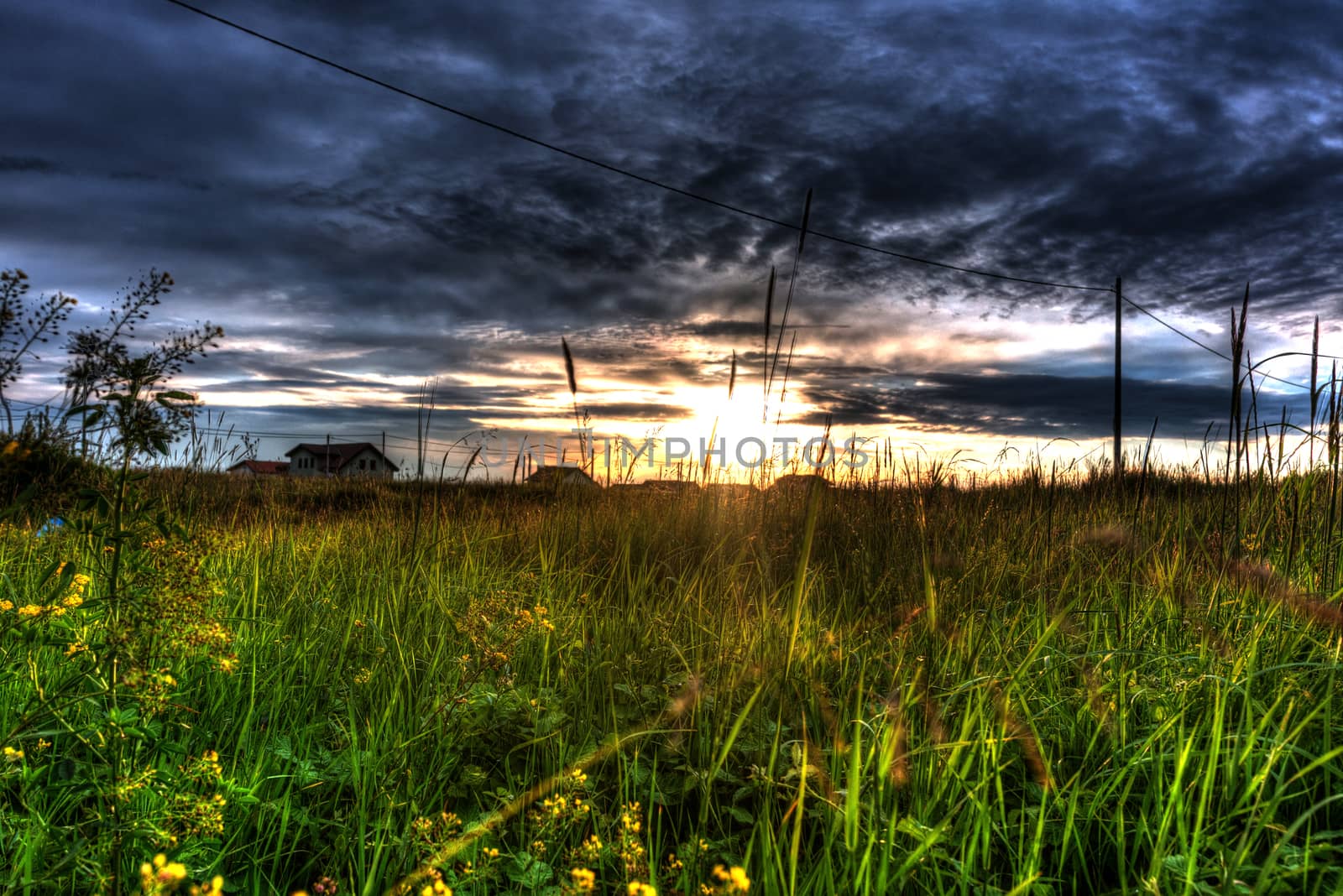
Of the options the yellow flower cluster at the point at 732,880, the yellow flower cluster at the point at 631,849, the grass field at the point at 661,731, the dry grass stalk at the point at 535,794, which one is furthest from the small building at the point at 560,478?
the yellow flower cluster at the point at 732,880

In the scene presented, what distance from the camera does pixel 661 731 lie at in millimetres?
1714

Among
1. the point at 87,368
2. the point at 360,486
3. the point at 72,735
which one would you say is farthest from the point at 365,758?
the point at 360,486

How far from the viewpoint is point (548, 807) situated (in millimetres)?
1407

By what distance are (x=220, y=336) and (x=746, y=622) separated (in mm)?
2259

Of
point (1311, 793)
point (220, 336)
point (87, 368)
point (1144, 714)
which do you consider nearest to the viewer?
point (1311, 793)

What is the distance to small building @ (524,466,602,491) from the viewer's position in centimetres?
582

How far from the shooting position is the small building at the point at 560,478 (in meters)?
5.82

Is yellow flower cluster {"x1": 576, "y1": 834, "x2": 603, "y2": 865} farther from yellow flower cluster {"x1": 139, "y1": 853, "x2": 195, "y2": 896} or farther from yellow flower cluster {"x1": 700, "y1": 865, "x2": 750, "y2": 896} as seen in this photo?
yellow flower cluster {"x1": 139, "y1": 853, "x2": 195, "y2": 896}

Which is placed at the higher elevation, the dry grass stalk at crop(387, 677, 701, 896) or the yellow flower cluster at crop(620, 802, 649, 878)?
the yellow flower cluster at crop(620, 802, 649, 878)

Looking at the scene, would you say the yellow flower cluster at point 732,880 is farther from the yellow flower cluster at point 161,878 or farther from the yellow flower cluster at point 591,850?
the yellow flower cluster at point 161,878

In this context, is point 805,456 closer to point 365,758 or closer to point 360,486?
point 365,758

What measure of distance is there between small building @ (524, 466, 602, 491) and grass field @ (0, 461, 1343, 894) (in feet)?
6.44

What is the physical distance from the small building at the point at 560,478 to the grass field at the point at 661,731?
6.44 feet

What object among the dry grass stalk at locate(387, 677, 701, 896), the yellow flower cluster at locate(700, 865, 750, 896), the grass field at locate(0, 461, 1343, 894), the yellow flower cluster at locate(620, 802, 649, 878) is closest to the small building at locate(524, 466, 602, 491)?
the grass field at locate(0, 461, 1343, 894)
